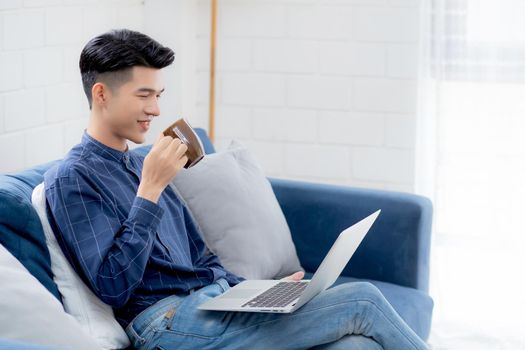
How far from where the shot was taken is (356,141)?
3.91 metres

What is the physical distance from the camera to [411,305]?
2.89m

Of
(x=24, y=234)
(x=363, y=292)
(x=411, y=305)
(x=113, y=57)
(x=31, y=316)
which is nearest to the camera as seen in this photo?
(x=31, y=316)

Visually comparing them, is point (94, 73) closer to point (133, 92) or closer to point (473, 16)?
point (133, 92)

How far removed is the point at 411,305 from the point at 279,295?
70 centimetres

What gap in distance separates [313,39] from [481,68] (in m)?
0.68

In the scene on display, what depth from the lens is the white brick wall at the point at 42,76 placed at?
9.21 feet

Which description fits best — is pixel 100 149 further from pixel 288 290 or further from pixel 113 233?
pixel 288 290

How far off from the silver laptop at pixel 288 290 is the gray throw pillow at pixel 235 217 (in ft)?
1.28

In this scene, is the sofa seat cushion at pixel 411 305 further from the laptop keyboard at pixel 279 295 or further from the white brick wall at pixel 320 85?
the white brick wall at pixel 320 85

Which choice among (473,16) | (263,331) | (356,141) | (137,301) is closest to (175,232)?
(137,301)

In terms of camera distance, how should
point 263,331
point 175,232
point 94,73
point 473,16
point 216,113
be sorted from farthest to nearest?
point 216,113
point 473,16
point 175,232
point 94,73
point 263,331

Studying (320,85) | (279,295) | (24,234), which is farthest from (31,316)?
(320,85)

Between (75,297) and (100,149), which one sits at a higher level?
(100,149)

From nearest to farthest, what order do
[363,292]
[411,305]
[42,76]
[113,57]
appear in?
[363,292] < [113,57] < [411,305] < [42,76]
